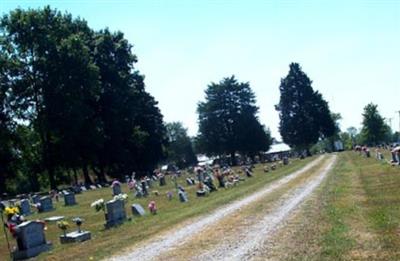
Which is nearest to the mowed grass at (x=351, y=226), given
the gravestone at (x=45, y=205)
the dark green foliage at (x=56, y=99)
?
the gravestone at (x=45, y=205)

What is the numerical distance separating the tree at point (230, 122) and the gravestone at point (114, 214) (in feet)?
252

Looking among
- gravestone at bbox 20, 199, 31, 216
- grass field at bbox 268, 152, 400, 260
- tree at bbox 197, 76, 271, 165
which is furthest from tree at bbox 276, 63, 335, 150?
grass field at bbox 268, 152, 400, 260

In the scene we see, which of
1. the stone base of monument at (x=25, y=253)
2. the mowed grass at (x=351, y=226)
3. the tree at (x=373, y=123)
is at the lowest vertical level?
the mowed grass at (x=351, y=226)

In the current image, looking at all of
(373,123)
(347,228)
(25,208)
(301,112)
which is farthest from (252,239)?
(373,123)

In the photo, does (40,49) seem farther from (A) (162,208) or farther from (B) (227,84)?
(B) (227,84)

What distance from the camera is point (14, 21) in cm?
5512

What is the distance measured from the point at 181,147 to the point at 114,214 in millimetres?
123799

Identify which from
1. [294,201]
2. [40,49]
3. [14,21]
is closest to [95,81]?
[40,49]

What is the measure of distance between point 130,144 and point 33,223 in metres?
51.4

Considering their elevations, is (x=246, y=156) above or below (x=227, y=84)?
below

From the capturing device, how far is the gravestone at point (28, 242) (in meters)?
15.5

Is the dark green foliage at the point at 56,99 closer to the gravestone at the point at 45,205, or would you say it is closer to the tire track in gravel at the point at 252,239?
the gravestone at the point at 45,205

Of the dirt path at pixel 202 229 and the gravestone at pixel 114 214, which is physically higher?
the gravestone at pixel 114 214

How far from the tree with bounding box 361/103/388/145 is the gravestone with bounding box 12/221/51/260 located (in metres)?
92.0
